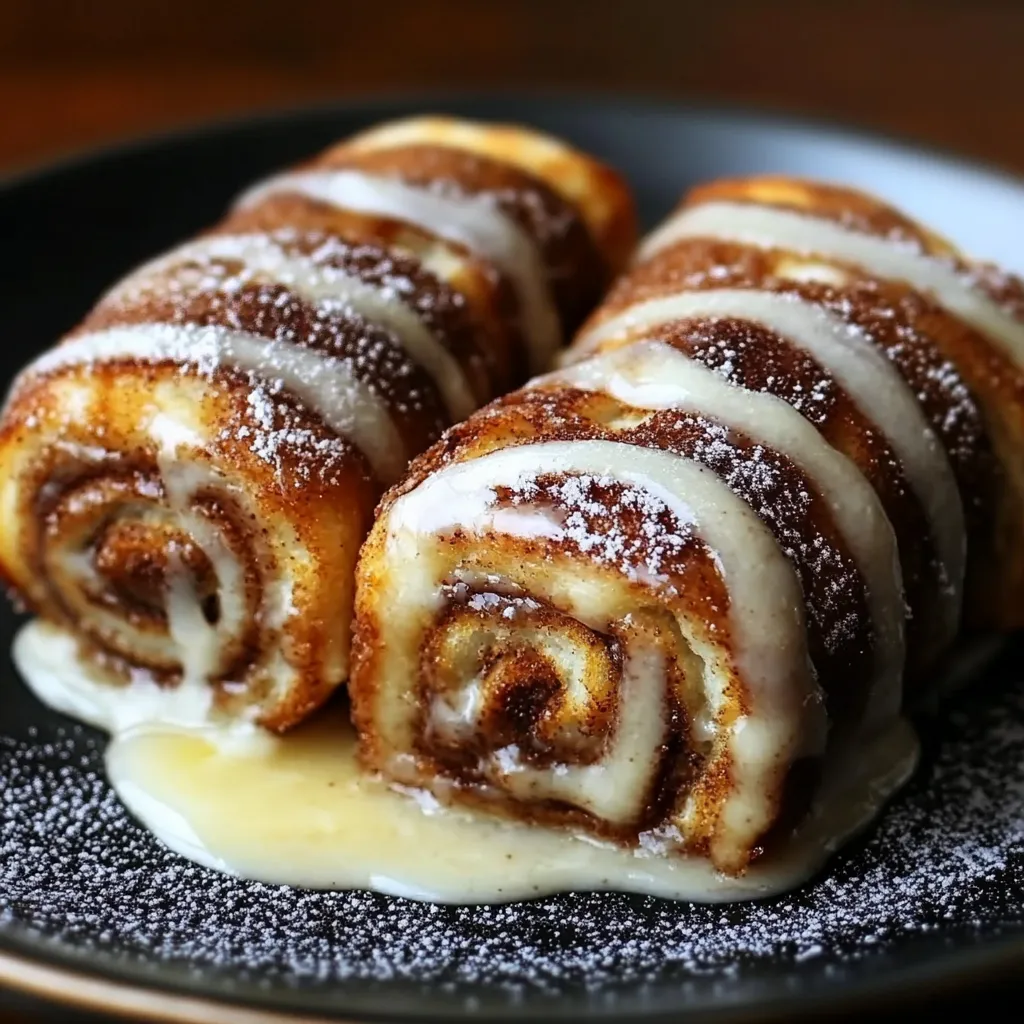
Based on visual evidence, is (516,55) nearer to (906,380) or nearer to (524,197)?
(524,197)

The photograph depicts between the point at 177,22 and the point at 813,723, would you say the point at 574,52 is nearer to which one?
the point at 177,22

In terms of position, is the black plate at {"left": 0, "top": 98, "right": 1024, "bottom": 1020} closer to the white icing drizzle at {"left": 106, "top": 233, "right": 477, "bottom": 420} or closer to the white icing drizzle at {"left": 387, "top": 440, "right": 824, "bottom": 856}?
the white icing drizzle at {"left": 387, "top": 440, "right": 824, "bottom": 856}

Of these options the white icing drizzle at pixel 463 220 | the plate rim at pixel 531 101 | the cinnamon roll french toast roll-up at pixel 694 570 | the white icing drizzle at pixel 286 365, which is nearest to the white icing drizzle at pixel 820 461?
the cinnamon roll french toast roll-up at pixel 694 570

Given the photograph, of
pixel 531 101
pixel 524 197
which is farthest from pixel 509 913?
pixel 531 101

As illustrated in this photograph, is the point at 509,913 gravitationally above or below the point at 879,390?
below

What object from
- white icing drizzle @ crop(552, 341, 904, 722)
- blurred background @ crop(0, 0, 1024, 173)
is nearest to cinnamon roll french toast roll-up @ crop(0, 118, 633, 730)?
white icing drizzle @ crop(552, 341, 904, 722)

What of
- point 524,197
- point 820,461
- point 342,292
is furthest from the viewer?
point 524,197

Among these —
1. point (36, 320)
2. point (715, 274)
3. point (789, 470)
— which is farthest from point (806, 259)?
point (36, 320)
